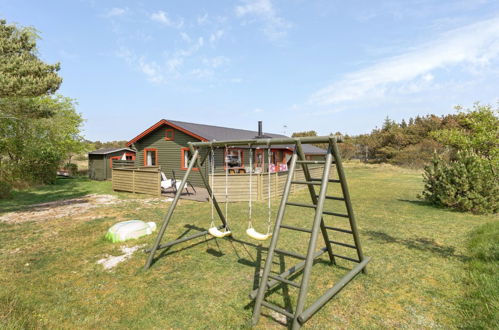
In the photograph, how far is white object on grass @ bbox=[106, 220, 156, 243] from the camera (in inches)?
239

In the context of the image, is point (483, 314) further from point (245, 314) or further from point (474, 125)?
point (474, 125)

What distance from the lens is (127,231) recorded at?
6.20m

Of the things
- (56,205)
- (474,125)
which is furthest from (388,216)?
(56,205)

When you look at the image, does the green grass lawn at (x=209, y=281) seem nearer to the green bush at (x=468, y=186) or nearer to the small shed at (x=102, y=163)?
the green bush at (x=468, y=186)

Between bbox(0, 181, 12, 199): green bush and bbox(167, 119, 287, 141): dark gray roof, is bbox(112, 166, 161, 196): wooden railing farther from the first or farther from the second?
bbox(0, 181, 12, 199): green bush

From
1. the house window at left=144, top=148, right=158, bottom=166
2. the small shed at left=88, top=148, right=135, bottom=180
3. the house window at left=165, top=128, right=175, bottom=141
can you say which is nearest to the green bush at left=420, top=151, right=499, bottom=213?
the house window at left=165, top=128, right=175, bottom=141

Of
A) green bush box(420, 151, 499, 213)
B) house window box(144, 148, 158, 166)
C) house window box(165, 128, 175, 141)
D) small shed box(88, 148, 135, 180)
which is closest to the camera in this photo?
green bush box(420, 151, 499, 213)

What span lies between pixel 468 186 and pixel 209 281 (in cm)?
1003

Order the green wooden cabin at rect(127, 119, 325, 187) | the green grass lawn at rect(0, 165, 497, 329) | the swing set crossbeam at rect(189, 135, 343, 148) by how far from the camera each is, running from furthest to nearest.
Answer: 1. the green wooden cabin at rect(127, 119, 325, 187)
2. the swing set crossbeam at rect(189, 135, 343, 148)
3. the green grass lawn at rect(0, 165, 497, 329)

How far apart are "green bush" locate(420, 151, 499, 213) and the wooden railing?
40.6 ft

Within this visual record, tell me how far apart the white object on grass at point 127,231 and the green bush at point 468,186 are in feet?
34.9

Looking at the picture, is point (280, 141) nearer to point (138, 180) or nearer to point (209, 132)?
point (138, 180)

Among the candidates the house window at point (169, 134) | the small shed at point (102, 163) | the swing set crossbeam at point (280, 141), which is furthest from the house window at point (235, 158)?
the swing set crossbeam at point (280, 141)

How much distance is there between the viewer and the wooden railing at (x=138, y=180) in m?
12.7
